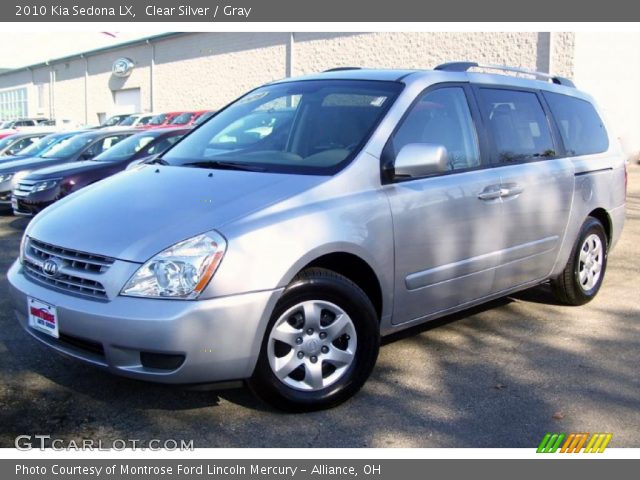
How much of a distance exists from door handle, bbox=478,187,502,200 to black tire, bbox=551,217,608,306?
1296mm

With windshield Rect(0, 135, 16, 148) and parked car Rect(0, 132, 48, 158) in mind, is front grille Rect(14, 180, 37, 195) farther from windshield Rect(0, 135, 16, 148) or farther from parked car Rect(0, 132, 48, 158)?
windshield Rect(0, 135, 16, 148)

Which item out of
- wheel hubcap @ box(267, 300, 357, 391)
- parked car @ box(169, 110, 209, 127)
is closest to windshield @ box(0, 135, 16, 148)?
parked car @ box(169, 110, 209, 127)

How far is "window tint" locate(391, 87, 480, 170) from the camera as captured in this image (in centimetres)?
406

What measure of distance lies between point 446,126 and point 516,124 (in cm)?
80

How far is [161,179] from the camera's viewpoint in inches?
154

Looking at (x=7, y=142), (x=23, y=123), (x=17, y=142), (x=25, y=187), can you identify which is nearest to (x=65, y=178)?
(x=25, y=187)

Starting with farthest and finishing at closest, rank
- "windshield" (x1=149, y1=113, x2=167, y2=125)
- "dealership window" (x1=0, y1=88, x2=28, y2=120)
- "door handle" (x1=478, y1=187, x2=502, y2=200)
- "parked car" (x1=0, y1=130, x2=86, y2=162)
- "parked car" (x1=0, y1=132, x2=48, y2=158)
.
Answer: "dealership window" (x1=0, y1=88, x2=28, y2=120) < "windshield" (x1=149, y1=113, x2=167, y2=125) < "parked car" (x1=0, y1=132, x2=48, y2=158) < "parked car" (x1=0, y1=130, x2=86, y2=162) < "door handle" (x1=478, y1=187, x2=502, y2=200)

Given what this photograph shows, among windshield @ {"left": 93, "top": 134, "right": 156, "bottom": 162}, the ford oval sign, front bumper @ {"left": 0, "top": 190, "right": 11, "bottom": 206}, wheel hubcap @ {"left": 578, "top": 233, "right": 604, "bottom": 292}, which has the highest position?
the ford oval sign

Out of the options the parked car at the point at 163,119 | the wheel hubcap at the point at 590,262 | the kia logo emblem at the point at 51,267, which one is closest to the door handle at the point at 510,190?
the wheel hubcap at the point at 590,262

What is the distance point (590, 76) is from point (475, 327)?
14941 millimetres

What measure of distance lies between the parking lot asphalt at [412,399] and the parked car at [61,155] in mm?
6176

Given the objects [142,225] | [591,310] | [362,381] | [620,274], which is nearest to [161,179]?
[142,225]

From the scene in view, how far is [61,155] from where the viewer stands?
10.8 metres

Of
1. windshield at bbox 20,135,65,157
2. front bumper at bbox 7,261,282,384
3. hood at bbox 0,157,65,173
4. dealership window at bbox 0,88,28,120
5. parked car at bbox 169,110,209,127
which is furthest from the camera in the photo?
dealership window at bbox 0,88,28,120
